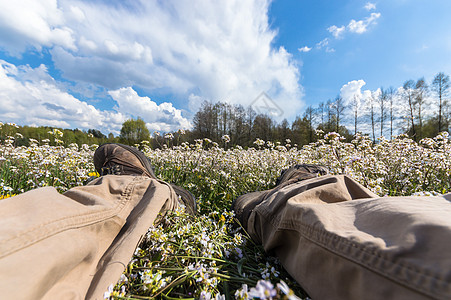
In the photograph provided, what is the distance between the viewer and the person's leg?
71 centimetres

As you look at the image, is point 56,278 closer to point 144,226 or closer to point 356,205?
point 144,226

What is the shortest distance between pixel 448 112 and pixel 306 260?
1390 inches

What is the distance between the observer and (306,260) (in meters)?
0.94

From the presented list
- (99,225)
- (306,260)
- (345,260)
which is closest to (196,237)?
(99,225)

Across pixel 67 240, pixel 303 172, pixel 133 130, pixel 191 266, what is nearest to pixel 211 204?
pixel 303 172

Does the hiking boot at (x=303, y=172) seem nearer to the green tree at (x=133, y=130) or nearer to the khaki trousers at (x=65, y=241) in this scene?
the khaki trousers at (x=65, y=241)

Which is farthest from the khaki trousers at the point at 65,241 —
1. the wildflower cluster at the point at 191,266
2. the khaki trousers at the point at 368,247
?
the khaki trousers at the point at 368,247

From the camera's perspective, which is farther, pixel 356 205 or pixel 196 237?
pixel 196 237

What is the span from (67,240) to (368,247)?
126 centimetres

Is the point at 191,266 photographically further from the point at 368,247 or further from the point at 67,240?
the point at 368,247

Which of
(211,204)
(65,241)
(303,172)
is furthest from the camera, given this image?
(211,204)

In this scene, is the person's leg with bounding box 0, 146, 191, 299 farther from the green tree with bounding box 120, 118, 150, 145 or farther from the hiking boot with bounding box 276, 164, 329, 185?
the green tree with bounding box 120, 118, 150, 145

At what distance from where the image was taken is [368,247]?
2.34 ft

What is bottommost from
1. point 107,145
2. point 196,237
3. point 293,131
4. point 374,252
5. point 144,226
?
point 196,237
